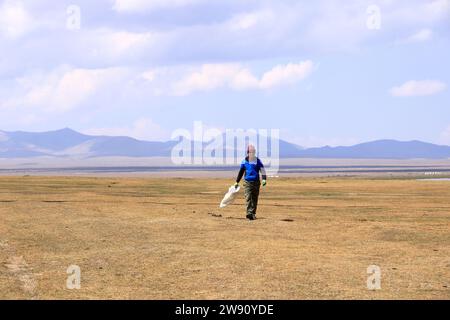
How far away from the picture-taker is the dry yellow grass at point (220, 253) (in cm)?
1134

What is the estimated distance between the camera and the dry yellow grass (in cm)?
1134

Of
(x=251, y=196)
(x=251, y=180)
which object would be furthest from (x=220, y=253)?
(x=251, y=180)

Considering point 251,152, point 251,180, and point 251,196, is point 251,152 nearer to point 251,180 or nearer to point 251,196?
point 251,180

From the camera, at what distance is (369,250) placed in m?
16.0

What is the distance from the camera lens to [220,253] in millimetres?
15281

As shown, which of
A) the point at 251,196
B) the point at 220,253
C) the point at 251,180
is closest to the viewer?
the point at 220,253

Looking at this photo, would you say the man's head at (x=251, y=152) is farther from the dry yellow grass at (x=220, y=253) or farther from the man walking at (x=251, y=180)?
the dry yellow grass at (x=220, y=253)

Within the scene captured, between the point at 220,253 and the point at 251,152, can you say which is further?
the point at 251,152

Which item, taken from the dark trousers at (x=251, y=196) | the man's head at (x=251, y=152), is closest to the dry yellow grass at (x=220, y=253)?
the dark trousers at (x=251, y=196)

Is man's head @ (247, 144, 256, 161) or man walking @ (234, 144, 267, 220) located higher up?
man's head @ (247, 144, 256, 161)

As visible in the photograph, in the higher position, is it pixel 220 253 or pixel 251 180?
pixel 251 180

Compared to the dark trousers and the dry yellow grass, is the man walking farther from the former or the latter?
the dry yellow grass

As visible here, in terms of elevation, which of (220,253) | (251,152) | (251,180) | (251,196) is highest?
(251,152)

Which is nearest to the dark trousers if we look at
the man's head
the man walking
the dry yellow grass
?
the man walking
